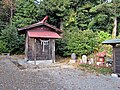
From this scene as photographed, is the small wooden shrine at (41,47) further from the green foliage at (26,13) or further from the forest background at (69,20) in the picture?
the green foliage at (26,13)

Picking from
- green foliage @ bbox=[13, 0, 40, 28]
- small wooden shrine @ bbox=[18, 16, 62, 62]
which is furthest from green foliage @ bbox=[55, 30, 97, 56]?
green foliage @ bbox=[13, 0, 40, 28]

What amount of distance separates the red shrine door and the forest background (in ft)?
7.10

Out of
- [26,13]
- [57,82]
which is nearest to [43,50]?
[57,82]

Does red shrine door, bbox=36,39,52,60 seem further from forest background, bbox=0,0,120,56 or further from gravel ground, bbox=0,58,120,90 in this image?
gravel ground, bbox=0,58,120,90

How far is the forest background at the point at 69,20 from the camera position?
17469 mm

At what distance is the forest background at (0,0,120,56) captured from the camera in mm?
17469

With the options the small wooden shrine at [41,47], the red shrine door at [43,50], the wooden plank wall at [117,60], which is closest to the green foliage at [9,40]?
the small wooden shrine at [41,47]

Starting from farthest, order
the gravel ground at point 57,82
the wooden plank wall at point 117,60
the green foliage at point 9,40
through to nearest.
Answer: the green foliage at point 9,40, the wooden plank wall at point 117,60, the gravel ground at point 57,82

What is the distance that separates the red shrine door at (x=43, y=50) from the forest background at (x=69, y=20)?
217 cm

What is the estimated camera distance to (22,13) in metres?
25.6

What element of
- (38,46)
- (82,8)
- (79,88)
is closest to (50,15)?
(82,8)

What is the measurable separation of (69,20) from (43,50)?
23.7 feet

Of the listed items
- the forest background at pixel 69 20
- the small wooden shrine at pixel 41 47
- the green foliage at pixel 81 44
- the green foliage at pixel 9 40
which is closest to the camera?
the small wooden shrine at pixel 41 47

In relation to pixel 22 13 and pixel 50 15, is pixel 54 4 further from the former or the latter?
pixel 22 13
